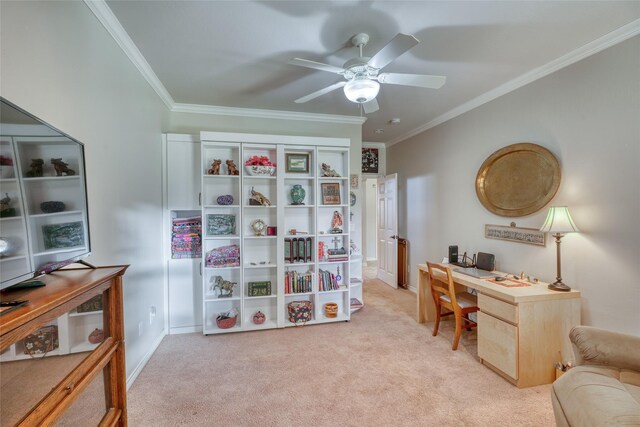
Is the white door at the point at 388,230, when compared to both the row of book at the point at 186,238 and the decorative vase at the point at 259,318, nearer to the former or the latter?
the decorative vase at the point at 259,318

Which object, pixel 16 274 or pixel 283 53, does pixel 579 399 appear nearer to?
pixel 16 274

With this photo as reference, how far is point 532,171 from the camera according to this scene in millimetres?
2695

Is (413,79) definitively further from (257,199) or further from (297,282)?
(297,282)

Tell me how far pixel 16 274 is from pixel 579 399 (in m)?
2.29

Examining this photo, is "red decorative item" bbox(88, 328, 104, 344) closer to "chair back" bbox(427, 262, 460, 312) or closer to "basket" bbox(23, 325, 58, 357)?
"basket" bbox(23, 325, 58, 357)

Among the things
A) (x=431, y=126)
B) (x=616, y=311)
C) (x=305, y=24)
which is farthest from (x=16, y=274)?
(x=431, y=126)

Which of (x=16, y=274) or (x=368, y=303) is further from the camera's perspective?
(x=368, y=303)

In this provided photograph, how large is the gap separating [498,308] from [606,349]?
2.61 feet

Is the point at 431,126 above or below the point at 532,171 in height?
above

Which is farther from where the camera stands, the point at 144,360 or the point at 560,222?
the point at 144,360

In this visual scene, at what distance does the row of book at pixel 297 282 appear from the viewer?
338cm

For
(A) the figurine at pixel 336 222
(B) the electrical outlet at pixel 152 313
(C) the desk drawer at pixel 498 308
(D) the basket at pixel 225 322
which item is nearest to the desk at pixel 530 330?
(C) the desk drawer at pixel 498 308

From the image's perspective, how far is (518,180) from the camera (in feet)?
9.27

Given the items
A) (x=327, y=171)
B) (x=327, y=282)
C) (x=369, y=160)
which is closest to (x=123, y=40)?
(x=327, y=171)
